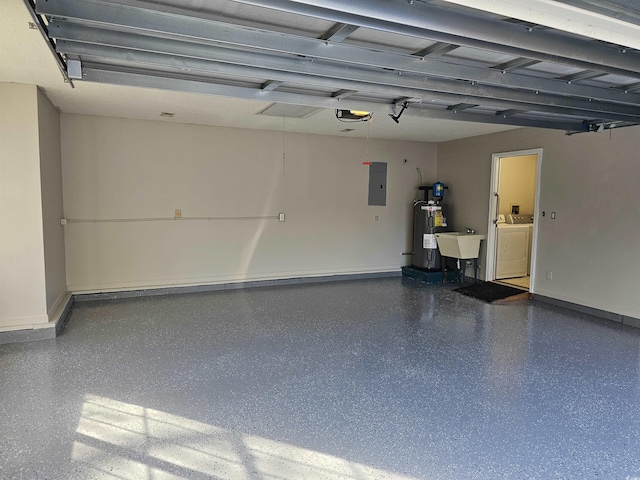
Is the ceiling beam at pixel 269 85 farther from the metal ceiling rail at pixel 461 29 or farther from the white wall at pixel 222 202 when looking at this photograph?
the white wall at pixel 222 202

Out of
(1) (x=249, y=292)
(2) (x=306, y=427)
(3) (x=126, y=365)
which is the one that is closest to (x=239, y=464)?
(2) (x=306, y=427)

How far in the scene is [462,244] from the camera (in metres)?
6.47

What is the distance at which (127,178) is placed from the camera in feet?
18.2

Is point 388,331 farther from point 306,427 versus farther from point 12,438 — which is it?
point 12,438

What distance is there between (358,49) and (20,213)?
345cm

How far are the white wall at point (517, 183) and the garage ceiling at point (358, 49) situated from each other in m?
3.02

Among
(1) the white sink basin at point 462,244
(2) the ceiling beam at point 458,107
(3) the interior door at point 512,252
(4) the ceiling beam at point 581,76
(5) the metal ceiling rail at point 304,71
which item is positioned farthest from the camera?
(3) the interior door at point 512,252

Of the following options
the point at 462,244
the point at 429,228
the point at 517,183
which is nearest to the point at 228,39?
the point at 462,244

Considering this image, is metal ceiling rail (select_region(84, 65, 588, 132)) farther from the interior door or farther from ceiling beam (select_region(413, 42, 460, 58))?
the interior door

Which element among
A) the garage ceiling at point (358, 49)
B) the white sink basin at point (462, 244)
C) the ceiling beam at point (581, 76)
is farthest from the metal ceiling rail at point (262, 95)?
the white sink basin at point (462, 244)

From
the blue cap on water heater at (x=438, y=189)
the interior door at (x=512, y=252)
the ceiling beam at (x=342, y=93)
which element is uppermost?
the ceiling beam at (x=342, y=93)

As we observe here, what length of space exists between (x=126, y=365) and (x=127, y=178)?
3007 mm

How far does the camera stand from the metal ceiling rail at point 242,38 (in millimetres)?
2201

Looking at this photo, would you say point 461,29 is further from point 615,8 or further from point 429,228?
point 429,228
